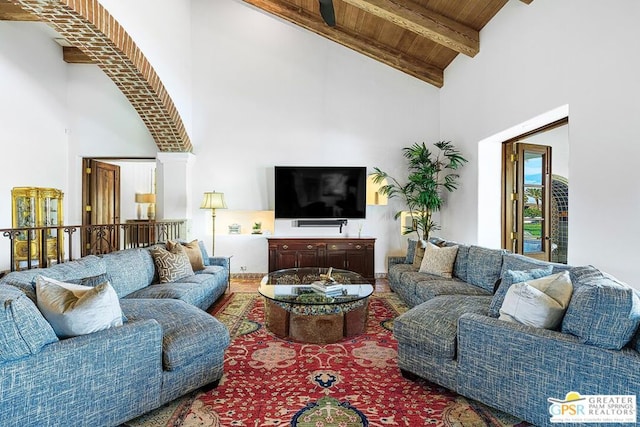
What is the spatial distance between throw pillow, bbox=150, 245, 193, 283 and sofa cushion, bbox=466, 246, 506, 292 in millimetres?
3154

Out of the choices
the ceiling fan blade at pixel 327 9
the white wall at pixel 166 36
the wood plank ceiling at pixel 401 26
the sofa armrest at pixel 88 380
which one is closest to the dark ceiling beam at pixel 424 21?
the wood plank ceiling at pixel 401 26

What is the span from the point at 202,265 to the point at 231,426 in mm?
2723

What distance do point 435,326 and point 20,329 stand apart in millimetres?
2327

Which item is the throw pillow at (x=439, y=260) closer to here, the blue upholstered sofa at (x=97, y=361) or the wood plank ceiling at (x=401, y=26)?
the blue upholstered sofa at (x=97, y=361)

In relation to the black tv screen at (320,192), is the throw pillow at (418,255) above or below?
below

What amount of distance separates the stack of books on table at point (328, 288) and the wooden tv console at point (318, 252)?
2.09 m

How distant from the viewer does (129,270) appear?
3391mm

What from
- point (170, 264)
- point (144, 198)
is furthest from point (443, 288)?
point (144, 198)

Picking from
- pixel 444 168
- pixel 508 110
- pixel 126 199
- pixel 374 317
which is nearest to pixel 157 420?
pixel 374 317

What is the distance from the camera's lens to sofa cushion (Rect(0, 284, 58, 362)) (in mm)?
1600

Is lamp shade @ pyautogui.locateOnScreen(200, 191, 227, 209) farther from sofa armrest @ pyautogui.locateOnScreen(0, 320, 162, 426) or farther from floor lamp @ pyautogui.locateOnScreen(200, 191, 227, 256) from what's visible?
sofa armrest @ pyautogui.locateOnScreen(0, 320, 162, 426)

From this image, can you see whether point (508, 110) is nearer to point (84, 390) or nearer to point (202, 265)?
point (202, 265)

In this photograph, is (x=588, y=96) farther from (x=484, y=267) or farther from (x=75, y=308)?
(x=75, y=308)

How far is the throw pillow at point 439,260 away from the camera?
414 centimetres
